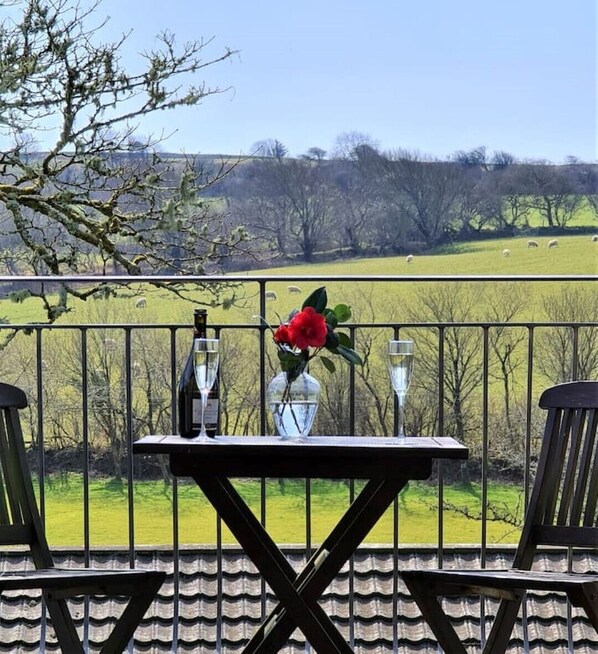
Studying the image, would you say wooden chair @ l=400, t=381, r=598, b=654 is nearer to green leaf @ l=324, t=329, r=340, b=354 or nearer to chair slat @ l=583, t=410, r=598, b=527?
chair slat @ l=583, t=410, r=598, b=527

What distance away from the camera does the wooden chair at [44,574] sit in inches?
78.0

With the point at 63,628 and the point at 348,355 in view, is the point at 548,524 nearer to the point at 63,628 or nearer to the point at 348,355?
the point at 348,355

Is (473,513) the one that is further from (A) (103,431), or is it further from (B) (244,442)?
(B) (244,442)

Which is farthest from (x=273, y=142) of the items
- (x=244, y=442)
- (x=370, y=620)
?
(x=244, y=442)

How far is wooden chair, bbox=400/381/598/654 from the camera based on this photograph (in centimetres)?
205

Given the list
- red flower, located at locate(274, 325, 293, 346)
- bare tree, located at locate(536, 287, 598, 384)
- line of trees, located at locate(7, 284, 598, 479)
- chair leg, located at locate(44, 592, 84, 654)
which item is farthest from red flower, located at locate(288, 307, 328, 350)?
bare tree, located at locate(536, 287, 598, 384)

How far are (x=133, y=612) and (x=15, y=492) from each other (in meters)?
0.53

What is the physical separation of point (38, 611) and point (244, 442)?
2.76 meters

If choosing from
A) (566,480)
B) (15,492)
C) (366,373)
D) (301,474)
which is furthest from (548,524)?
(366,373)

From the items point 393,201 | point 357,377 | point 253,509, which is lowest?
point 253,509

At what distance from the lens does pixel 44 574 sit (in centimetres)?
204

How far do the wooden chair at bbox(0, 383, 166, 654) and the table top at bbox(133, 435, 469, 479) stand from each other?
0.92 feet

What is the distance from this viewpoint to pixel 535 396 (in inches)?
285

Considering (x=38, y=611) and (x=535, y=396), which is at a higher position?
(x=535, y=396)
